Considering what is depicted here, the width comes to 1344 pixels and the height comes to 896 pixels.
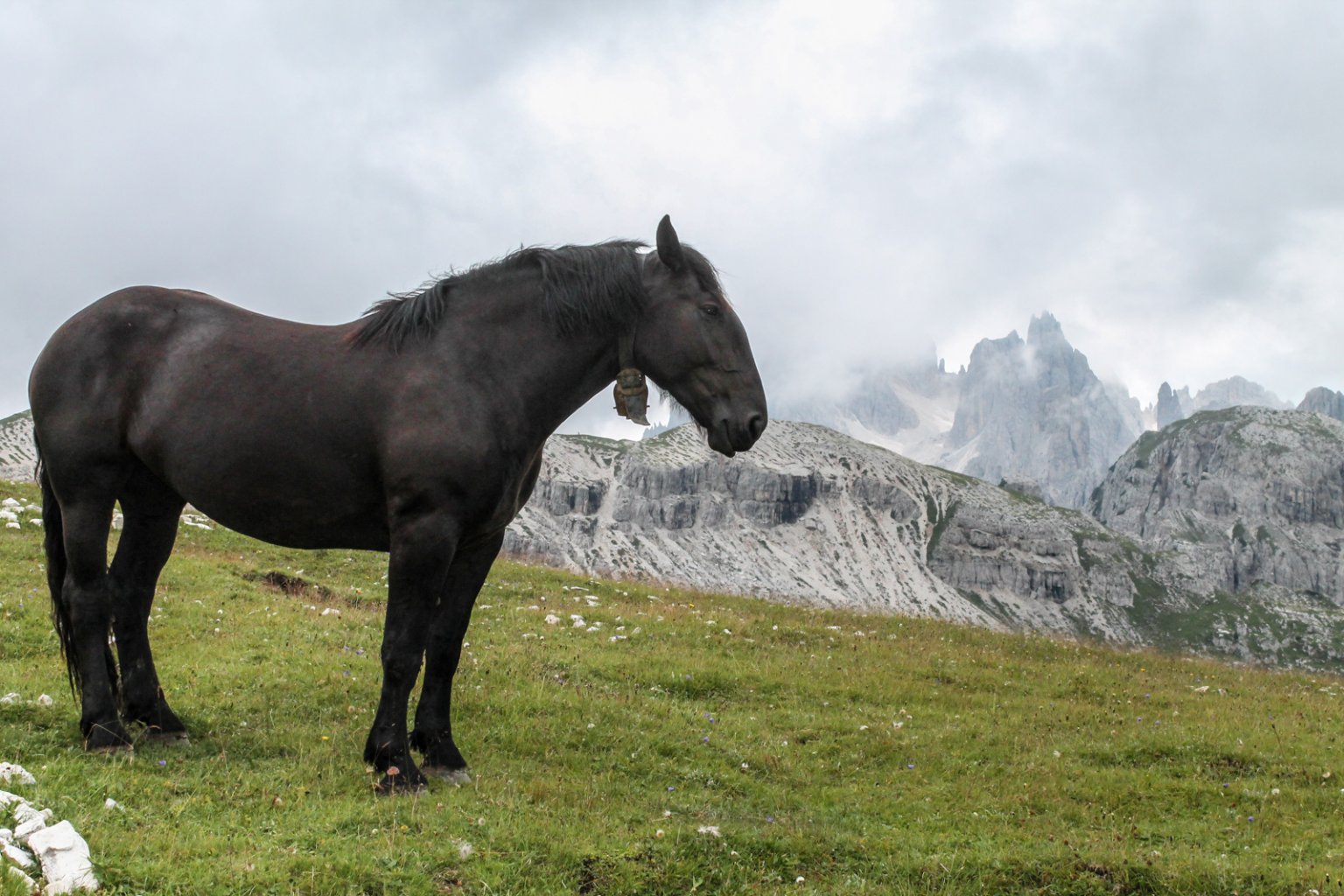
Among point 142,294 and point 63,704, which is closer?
point 142,294

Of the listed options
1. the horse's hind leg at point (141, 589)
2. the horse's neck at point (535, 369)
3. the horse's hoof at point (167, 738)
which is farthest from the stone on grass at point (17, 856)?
the horse's neck at point (535, 369)

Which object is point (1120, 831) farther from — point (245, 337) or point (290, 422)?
point (245, 337)

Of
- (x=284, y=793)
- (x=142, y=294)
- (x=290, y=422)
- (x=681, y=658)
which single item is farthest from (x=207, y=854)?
(x=681, y=658)

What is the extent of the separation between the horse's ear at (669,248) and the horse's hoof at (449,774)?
4801mm

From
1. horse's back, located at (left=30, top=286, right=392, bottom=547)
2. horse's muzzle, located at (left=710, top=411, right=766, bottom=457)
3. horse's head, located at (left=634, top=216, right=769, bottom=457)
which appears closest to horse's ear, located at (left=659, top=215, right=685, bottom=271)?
horse's head, located at (left=634, top=216, right=769, bottom=457)

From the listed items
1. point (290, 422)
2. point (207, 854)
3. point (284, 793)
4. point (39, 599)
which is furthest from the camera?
point (39, 599)

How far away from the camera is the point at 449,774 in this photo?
8094mm

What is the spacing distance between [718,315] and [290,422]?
3665 millimetres

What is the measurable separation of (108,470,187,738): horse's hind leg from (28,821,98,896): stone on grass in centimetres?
333

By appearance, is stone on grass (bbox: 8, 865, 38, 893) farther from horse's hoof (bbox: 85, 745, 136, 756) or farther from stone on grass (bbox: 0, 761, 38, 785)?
horse's hoof (bbox: 85, 745, 136, 756)

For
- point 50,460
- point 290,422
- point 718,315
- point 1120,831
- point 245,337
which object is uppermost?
point 718,315

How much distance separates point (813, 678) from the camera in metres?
14.4

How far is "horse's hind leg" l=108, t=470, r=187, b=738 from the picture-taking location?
27.8 feet

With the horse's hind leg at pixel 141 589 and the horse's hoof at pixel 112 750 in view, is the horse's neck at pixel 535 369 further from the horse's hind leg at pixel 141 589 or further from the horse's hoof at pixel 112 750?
the horse's hoof at pixel 112 750
